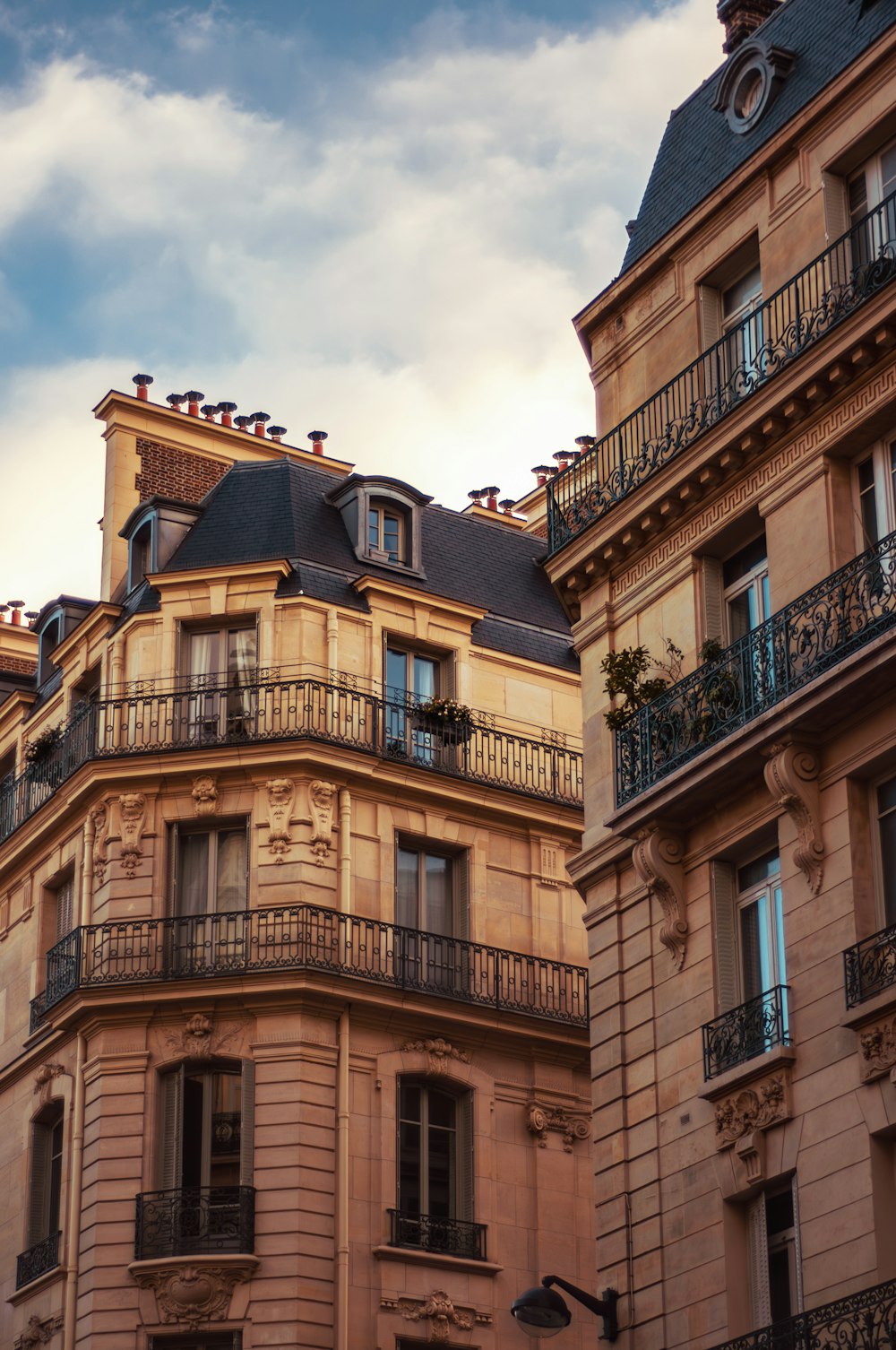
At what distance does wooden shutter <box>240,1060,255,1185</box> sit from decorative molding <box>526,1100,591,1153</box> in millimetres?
3760

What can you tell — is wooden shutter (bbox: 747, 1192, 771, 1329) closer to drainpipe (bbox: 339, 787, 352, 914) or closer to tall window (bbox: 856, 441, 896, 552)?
tall window (bbox: 856, 441, 896, 552)

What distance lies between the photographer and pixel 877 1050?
60.2 feet

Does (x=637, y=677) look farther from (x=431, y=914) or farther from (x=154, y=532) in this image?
(x=154, y=532)

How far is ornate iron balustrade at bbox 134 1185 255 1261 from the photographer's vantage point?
27.6 meters

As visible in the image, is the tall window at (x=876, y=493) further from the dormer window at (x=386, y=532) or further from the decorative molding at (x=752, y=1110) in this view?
the dormer window at (x=386, y=532)

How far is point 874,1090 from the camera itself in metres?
18.3

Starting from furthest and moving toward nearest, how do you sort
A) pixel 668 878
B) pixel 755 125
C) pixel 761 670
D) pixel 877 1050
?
1. pixel 755 125
2. pixel 668 878
3. pixel 761 670
4. pixel 877 1050

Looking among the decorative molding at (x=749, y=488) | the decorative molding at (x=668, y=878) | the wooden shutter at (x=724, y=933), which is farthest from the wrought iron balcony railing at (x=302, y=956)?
the wooden shutter at (x=724, y=933)

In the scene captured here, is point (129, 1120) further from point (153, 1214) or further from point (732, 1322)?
point (732, 1322)

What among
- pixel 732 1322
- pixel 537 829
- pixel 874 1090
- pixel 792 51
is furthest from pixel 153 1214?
pixel 792 51

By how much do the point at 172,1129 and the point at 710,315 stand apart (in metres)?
11.7

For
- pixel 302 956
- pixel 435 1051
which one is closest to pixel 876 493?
pixel 302 956

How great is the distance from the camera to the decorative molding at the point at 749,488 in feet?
67.4

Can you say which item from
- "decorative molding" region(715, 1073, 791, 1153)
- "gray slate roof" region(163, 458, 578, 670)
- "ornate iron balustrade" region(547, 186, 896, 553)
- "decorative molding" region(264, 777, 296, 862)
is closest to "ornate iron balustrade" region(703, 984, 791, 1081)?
"decorative molding" region(715, 1073, 791, 1153)
